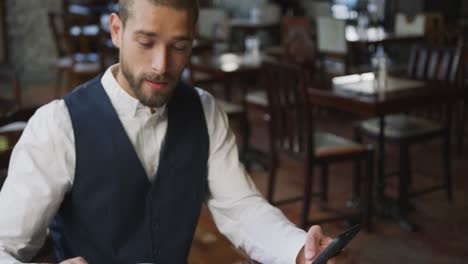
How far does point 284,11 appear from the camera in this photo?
889 cm

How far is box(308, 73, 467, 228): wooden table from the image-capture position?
9.52 feet

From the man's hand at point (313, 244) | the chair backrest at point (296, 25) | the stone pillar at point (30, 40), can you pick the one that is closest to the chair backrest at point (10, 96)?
the stone pillar at point (30, 40)

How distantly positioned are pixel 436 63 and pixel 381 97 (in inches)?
42.1

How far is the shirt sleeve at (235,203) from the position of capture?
129cm

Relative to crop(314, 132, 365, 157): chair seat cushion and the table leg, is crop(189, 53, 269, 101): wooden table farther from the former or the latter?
the table leg

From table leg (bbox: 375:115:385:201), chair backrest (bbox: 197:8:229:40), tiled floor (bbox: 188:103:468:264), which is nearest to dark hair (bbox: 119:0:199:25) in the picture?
tiled floor (bbox: 188:103:468:264)

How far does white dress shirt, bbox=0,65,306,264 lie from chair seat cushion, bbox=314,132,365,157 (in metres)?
1.72

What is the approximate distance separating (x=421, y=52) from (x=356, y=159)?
1.15 meters

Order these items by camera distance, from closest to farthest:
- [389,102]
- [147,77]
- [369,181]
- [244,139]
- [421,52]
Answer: [147,77] < [389,102] < [369,181] < [421,52] < [244,139]

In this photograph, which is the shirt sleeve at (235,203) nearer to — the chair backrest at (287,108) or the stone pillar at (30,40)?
the chair backrest at (287,108)

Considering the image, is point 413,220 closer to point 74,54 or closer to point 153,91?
point 153,91

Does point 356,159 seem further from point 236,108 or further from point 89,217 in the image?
point 89,217

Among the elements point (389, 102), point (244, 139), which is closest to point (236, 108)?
point (244, 139)

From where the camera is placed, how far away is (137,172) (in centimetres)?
126
